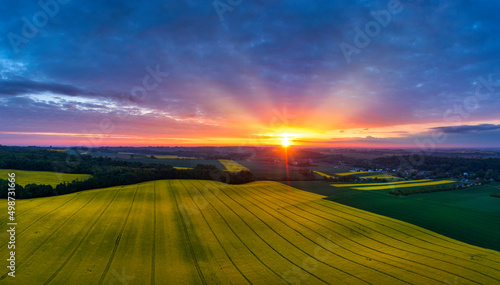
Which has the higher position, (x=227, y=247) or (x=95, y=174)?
(x=95, y=174)

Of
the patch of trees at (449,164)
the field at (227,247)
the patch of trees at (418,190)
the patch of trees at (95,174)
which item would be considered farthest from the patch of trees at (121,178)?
the patch of trees at (449,164)

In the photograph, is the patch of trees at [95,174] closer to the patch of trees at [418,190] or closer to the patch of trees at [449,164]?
the patch of trees at [418,190]

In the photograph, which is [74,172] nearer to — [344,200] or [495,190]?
[344,200]

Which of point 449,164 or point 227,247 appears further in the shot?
point 449,164

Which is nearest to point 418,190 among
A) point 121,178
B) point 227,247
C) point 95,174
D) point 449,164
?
point 227,247

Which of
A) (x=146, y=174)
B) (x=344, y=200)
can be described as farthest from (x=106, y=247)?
(x=146, y=174)

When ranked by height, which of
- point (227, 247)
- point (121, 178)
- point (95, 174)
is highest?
point (95, 174)

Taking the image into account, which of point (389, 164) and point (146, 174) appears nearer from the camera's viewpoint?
point (146, 174)

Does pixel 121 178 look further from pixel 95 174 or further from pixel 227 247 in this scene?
pixel 227 247

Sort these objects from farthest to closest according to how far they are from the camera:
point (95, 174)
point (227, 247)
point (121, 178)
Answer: point (121, 178)
point (95, 174)
point (227, 247)
